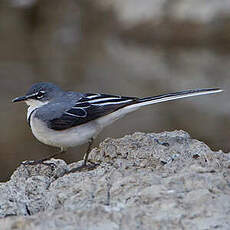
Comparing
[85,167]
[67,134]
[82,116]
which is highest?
[82,116]

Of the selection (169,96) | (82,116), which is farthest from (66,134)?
(169,96)

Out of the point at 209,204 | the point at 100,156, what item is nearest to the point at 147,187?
the point at 209,204

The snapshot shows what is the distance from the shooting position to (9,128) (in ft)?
43.4

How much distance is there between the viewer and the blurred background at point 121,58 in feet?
42.8

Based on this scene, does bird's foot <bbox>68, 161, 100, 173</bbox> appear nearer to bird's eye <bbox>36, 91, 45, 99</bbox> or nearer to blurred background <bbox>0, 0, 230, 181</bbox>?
bird's eye <bbox>36, 91, 45, 99</bbox>

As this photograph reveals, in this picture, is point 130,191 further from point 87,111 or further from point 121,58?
point 121,58

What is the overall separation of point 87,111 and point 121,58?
1196 cm

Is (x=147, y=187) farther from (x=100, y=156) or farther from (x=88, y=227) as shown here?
(x=100, y=156)

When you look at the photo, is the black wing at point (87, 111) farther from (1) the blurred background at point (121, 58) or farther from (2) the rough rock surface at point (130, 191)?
(1) the blurred background at point (121, 58)

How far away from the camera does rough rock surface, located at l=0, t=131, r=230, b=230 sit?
4.25m

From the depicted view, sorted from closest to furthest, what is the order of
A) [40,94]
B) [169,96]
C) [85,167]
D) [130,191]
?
[130,191]
[85,167]
[169,96]
[40,94]

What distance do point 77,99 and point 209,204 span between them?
251 cm

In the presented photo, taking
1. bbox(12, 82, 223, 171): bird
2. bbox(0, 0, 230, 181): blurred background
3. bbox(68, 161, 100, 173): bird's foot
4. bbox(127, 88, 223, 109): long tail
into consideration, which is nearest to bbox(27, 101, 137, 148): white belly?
bbox(12, 82, 223, 171): bird

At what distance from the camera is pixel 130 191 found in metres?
4.73
